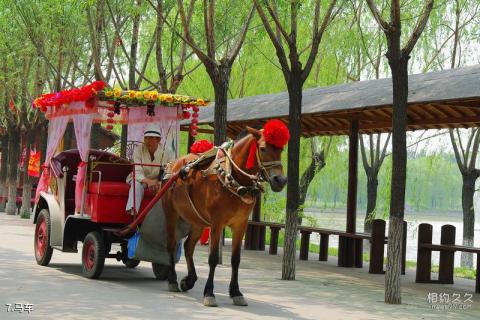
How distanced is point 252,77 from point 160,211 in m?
21.6

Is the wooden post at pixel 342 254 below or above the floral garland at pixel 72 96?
below

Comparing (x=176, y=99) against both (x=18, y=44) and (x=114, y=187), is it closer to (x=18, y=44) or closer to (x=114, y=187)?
(x=114, y=187)

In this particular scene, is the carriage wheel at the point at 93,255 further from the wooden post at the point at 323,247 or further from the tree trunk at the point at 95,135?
the tree trunk at the point at 95,135

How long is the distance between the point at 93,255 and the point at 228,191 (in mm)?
3047

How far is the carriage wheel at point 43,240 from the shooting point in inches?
519

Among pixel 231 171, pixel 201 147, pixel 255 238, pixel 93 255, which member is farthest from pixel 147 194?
pixel 255 238

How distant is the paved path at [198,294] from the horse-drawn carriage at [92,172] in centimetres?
49

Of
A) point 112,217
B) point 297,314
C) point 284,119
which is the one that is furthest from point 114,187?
point 284,119

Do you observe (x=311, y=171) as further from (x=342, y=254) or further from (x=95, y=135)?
(x=342, y=254)

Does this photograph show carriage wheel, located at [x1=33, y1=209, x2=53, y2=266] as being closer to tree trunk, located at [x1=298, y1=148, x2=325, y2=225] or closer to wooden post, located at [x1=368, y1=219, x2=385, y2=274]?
wooden post, located at [x1=368, y1=219, x2=385, y2=274]

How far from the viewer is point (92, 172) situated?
40.2 feet

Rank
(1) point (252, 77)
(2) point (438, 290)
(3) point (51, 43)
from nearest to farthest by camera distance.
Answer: (2) point (438, 290)
(3) point (51, 43)
(1) point (252, 77)

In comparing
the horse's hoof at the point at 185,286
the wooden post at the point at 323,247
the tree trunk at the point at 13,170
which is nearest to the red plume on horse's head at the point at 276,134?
the horse's hoof at the point at 185,286

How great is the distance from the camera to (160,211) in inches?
458
